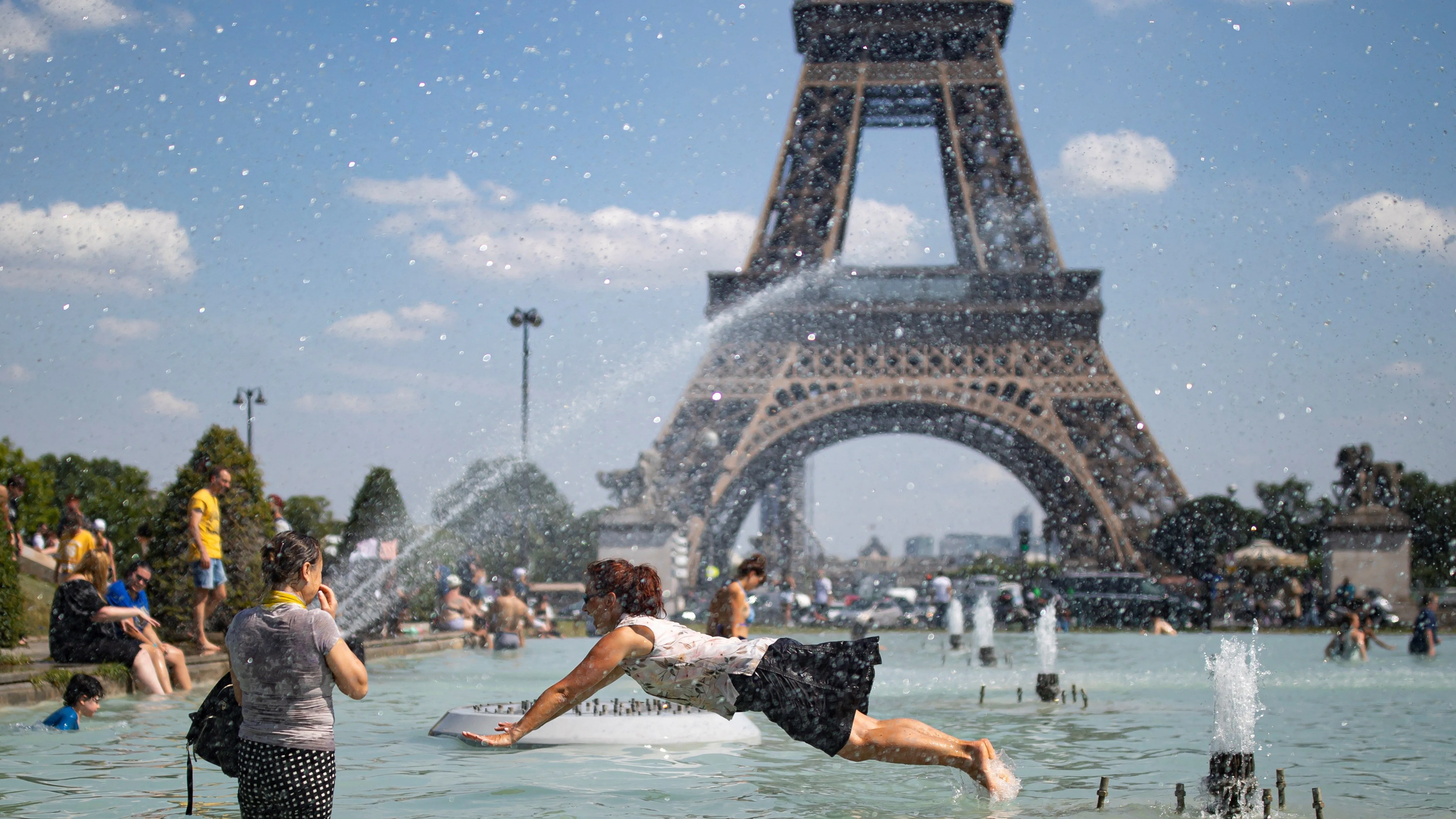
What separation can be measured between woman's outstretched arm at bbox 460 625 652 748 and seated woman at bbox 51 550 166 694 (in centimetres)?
727

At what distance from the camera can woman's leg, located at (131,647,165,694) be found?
11.4 m

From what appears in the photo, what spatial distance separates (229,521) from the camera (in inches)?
592

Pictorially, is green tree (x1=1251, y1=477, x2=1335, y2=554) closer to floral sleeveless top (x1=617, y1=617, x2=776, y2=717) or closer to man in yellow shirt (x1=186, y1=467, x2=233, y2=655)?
man in yellow shirt (x1=186, y1=467, x2=233, y2=655)

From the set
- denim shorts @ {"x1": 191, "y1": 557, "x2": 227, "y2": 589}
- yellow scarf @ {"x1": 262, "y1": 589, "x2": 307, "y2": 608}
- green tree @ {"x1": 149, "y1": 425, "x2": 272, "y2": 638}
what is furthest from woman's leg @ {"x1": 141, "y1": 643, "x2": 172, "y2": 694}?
yellow scarf @ {"x1": 262, "y1": 589, "x2": 307, "y2": 608}

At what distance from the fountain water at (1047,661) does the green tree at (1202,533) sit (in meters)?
17.1

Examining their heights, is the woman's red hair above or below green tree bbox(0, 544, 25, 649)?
above

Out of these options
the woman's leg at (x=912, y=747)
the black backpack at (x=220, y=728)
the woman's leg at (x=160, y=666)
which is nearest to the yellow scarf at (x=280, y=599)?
the black backpack at (x=220, y=728)

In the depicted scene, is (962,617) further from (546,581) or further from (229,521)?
(546,581)

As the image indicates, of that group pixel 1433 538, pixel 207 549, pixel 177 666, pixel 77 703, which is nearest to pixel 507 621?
pixel 207 549

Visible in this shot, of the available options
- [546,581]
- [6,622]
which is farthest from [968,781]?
[546,581]

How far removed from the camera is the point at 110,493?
67188mm

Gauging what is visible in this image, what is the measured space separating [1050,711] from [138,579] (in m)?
7.66

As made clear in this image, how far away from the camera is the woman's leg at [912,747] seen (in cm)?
557

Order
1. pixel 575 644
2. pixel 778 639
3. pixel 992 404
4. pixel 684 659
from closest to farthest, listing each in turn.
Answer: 1. pixel 684 659
2. pixel 778 639
3. pixel 575 644
4. pixel 992 404
